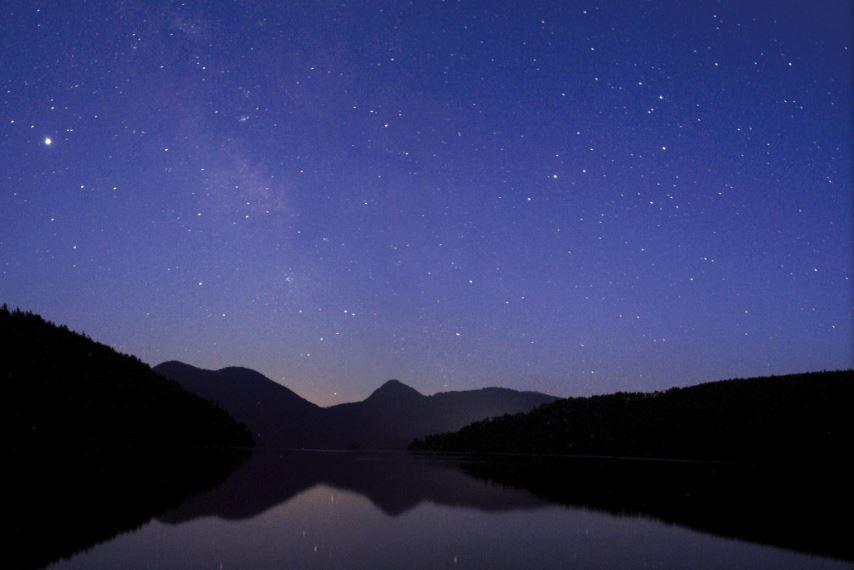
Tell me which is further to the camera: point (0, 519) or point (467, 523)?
point (467, 523)

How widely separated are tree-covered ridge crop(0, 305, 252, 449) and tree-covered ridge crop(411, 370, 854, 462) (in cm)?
5581

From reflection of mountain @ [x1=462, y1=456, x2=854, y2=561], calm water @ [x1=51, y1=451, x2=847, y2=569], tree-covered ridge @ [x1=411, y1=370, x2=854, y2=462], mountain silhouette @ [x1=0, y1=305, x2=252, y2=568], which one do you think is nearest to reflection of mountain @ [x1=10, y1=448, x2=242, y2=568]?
mountain silhouette @ [x1=0, y1=305, x2=252, y2=568]

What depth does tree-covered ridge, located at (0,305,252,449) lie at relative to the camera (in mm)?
Answer: 70250

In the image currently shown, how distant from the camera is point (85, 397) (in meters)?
81.9

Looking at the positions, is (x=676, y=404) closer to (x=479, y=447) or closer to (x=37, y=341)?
(x=479, y=447)

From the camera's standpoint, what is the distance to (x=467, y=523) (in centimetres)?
1133

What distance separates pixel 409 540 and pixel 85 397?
86.6 m

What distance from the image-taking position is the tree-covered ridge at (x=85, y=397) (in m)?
70.2

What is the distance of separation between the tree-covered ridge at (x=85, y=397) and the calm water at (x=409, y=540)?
192ft

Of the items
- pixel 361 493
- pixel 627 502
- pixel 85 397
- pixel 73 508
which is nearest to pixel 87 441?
pixel 85 397

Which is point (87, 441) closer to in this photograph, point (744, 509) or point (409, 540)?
point (409, 540)

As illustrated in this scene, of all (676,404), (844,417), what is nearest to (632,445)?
(676,404)

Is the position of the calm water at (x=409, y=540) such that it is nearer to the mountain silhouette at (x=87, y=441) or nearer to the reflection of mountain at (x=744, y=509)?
the reflection of mountain at (x=744, y=509)

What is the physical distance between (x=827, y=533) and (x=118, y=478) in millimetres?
18952
